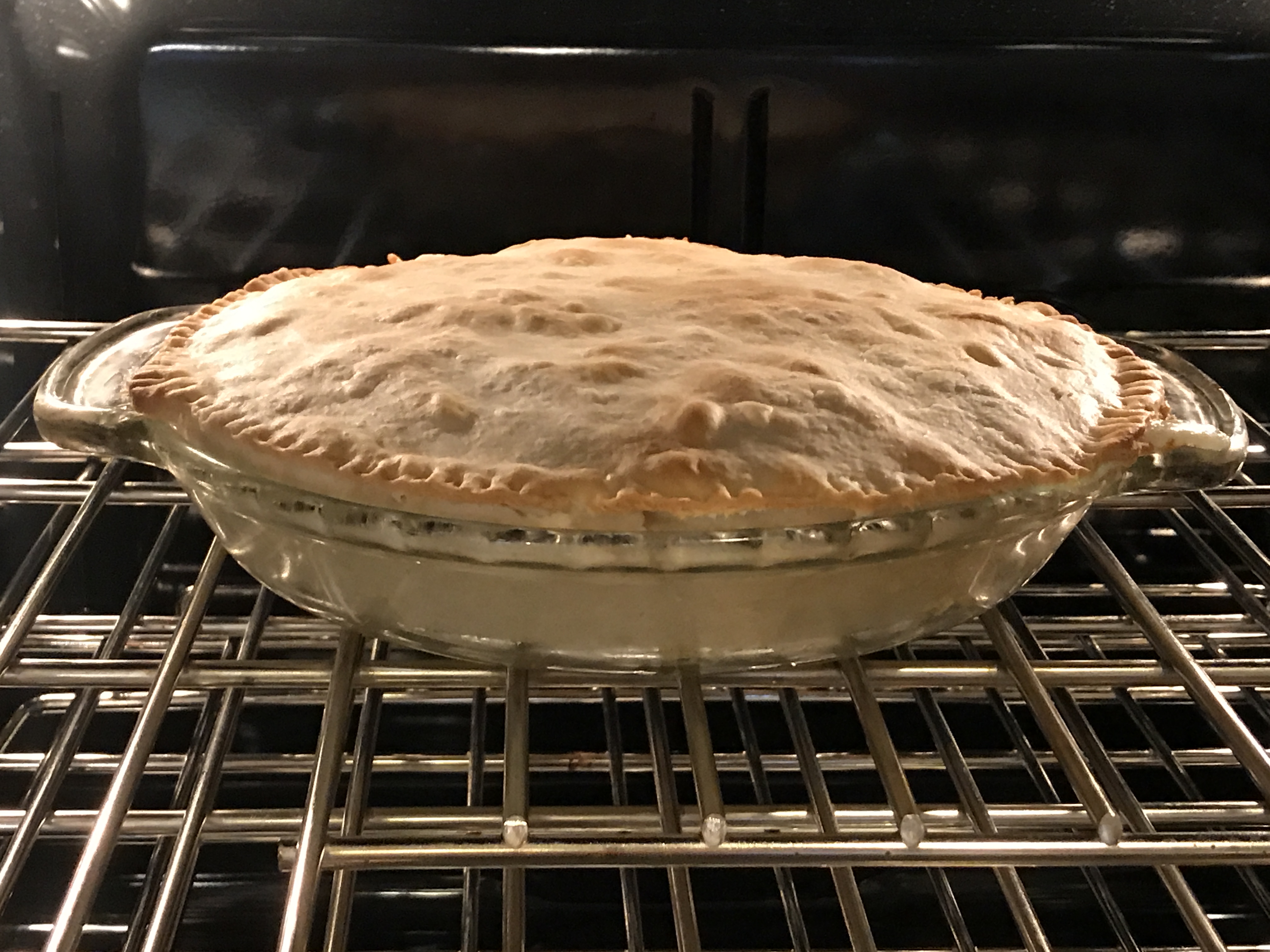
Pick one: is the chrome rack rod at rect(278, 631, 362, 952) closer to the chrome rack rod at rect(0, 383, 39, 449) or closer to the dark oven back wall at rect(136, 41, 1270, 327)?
the chrome rack rod at rect(0, 383, 39, 449)

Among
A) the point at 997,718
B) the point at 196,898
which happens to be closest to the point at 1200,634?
the point at 997,718

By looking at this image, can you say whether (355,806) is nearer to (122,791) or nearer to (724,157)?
(122,791)

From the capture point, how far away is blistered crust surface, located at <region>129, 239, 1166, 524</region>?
1.55 feet

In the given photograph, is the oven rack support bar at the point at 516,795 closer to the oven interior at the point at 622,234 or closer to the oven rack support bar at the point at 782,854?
the oven rack support bar at the point at 782,854

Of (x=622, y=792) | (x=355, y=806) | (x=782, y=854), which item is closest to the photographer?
(x=782, y=854)

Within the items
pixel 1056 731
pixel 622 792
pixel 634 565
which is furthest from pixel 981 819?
pixel 622 792

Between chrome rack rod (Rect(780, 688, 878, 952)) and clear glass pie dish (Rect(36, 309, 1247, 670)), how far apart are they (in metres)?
0.05

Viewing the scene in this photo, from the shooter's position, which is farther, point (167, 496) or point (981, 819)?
point (167, 496)

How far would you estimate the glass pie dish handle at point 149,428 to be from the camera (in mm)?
552

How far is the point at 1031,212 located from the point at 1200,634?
1.08 ft

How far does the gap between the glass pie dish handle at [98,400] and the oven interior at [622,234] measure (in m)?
0.09

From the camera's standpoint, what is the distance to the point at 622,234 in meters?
0.86

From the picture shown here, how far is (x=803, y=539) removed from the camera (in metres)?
0.45

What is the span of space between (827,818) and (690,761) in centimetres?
8
